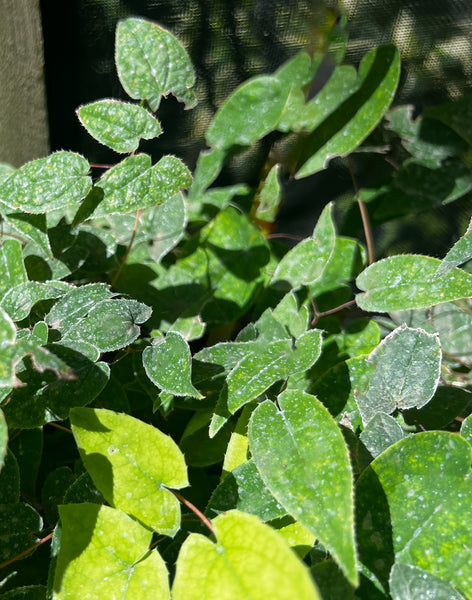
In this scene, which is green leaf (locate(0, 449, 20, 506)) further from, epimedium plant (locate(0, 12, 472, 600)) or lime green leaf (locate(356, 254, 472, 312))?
lime green leaf (locate(356, 254, 472, 312))

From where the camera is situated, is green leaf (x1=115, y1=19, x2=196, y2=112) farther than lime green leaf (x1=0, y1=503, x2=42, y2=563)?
Yes

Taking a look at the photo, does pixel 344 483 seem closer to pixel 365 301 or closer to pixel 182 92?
pixel 365 301

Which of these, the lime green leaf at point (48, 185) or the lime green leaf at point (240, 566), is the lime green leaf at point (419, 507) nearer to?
the lime green leaf at point (240, 566)

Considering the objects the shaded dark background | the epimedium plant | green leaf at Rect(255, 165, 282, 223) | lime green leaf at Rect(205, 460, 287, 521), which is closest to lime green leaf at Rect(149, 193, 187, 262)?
the epimedium plant

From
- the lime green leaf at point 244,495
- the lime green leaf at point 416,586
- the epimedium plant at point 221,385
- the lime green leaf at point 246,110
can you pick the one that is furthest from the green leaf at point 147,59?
the lime green leaf at point 416,586

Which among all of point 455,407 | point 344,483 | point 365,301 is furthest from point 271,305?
point 344,483
